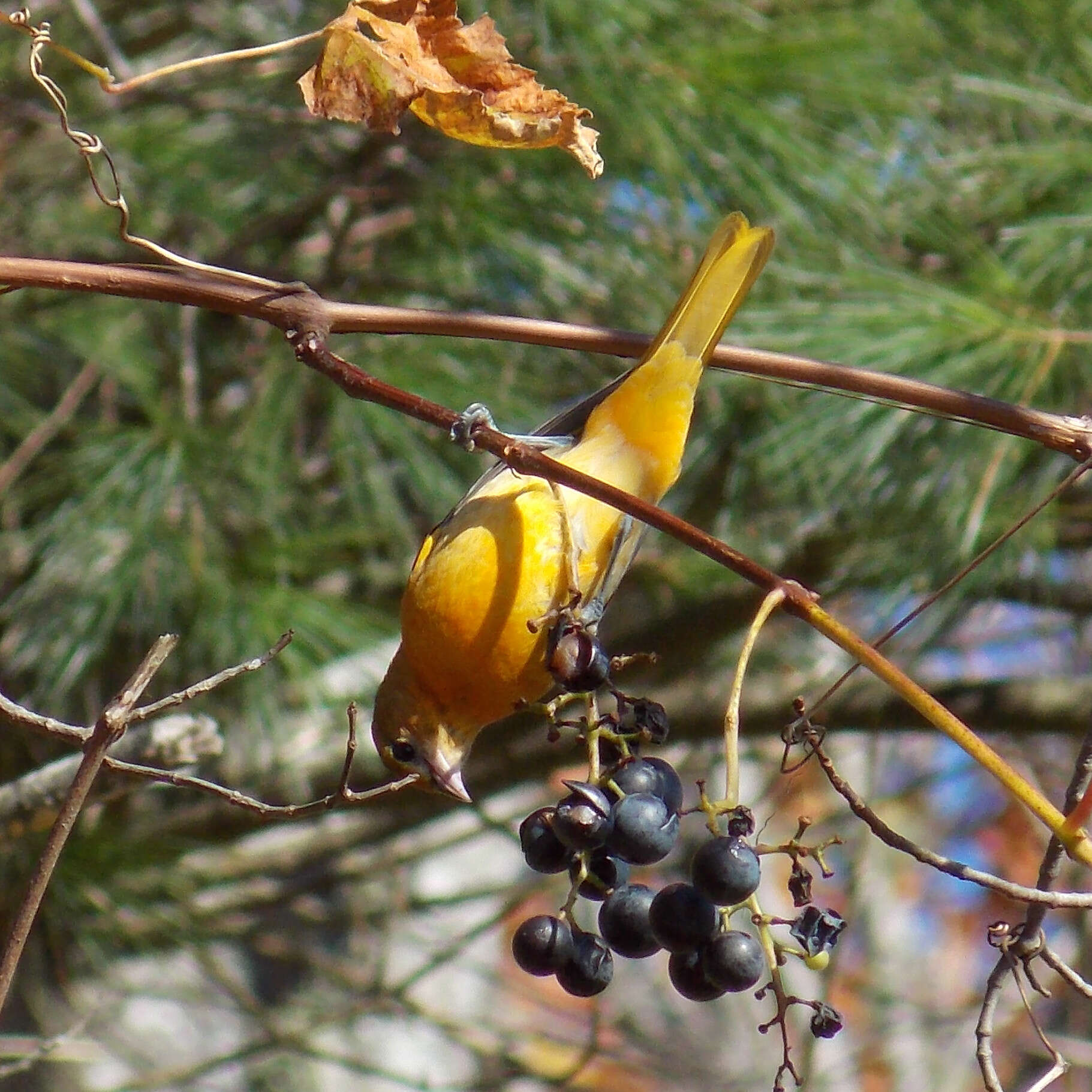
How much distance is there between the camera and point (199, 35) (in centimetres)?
361

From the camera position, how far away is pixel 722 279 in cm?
192

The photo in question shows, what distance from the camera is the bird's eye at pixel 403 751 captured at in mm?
1965

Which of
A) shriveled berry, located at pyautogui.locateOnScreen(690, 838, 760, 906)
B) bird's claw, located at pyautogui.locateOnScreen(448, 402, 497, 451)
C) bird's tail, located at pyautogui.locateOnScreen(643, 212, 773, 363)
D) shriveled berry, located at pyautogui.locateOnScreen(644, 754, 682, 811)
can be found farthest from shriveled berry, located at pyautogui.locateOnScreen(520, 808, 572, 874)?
bird's tail, located at pyautogui.locateOnScreen(643, 212, 773, 363)


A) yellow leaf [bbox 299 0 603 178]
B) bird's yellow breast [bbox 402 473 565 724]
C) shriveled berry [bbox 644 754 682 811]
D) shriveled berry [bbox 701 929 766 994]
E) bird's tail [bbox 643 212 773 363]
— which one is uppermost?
yellow leaf [bbox 299 0 603 178]

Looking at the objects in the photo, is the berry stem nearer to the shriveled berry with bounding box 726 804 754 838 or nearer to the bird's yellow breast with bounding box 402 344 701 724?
the shriveled berry with bounding box 726 804 754 838

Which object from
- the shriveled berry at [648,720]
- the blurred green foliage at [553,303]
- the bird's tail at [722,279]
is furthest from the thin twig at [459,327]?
the blurred green foliage at [553,303]

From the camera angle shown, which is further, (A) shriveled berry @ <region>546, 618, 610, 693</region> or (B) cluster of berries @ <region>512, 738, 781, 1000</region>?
(A) shriveled berry @ <region>546, 618, 610, 693</region>

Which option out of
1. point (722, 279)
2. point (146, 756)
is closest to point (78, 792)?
point (146, 756)

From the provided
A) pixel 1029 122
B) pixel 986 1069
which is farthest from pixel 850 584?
pixel 986 1069

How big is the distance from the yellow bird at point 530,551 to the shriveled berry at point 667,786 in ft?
0.98

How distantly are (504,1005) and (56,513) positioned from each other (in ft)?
15.6

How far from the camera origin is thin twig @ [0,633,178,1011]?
891 mm

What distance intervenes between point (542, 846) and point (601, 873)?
59 mm

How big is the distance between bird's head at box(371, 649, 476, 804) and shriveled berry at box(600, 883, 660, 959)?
71cm
